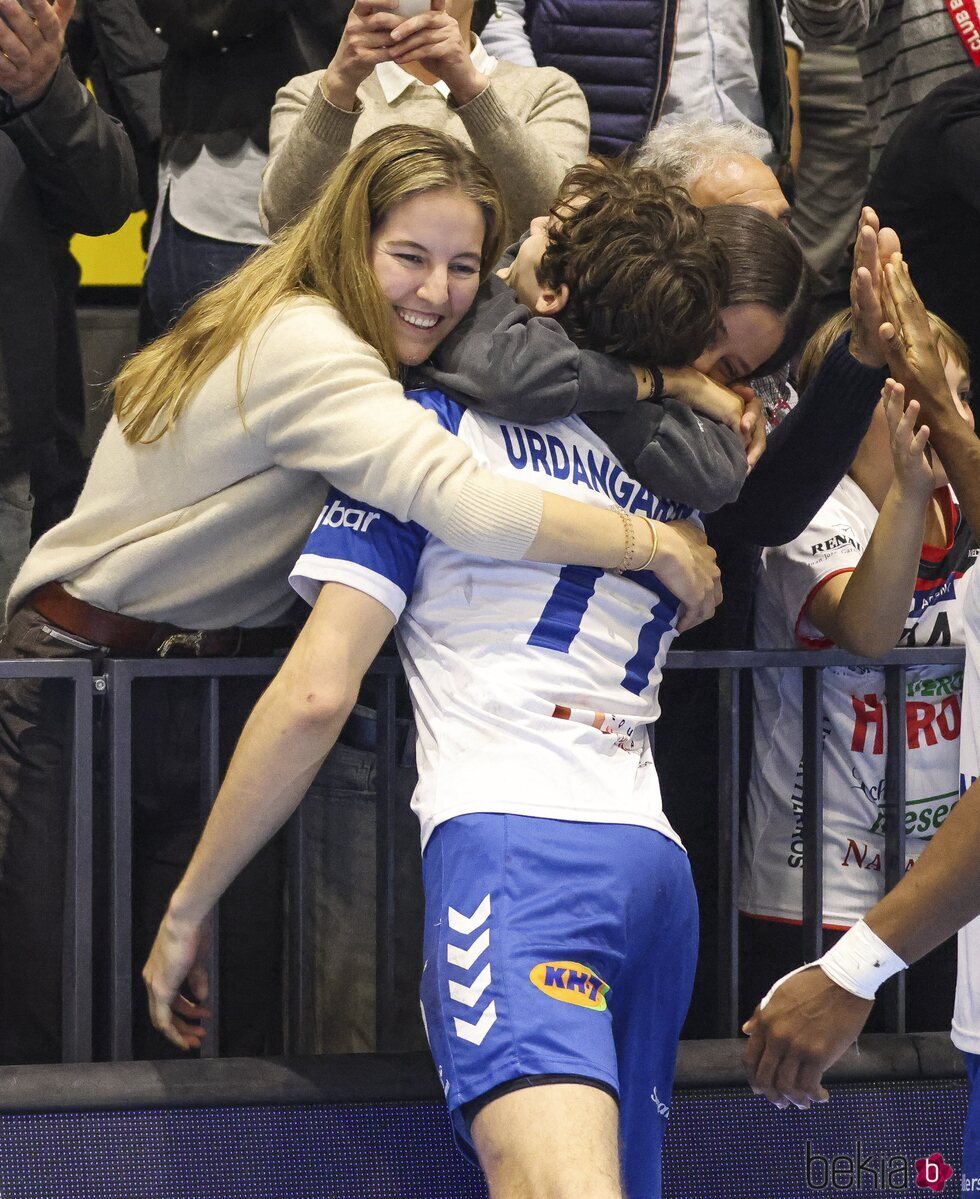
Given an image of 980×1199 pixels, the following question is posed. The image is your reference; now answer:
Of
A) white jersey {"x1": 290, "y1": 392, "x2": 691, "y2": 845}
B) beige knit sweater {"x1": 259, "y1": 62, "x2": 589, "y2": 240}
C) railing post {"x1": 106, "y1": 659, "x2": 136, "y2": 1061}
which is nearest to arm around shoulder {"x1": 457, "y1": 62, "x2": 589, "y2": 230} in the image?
beige knit sweater {"x1": 259, "y1": 62, "x2": 589, "y2": 240}

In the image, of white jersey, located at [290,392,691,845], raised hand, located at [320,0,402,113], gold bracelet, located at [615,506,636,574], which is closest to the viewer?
white jersey, located at [290,392,691,845]

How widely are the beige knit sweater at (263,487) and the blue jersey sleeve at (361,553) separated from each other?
0.12 feet

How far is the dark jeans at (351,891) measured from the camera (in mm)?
2951

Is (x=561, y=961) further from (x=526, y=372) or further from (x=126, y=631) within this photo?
(x=126, y=631)

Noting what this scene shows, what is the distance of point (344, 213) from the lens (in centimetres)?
239

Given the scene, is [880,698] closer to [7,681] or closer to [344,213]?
[344,213]

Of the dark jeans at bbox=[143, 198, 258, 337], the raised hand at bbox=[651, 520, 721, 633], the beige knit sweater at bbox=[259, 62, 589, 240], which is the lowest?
the raised hand at bbox=[651, 520, 721, 633]

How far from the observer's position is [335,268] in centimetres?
239

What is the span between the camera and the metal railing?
2654mm

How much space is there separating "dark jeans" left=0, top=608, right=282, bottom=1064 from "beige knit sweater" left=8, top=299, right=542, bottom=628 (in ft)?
0.69

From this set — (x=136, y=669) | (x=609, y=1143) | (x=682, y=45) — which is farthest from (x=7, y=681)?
(x=682, y=45)

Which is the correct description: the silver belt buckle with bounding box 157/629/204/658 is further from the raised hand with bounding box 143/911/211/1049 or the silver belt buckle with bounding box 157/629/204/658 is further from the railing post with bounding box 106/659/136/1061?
the raised hand with bounding box 143/911/211/1049

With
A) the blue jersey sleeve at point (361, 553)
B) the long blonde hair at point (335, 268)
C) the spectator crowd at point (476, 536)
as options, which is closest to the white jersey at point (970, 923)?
the spectator crowd at point (476, 536)

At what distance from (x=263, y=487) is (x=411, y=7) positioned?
1.06m
